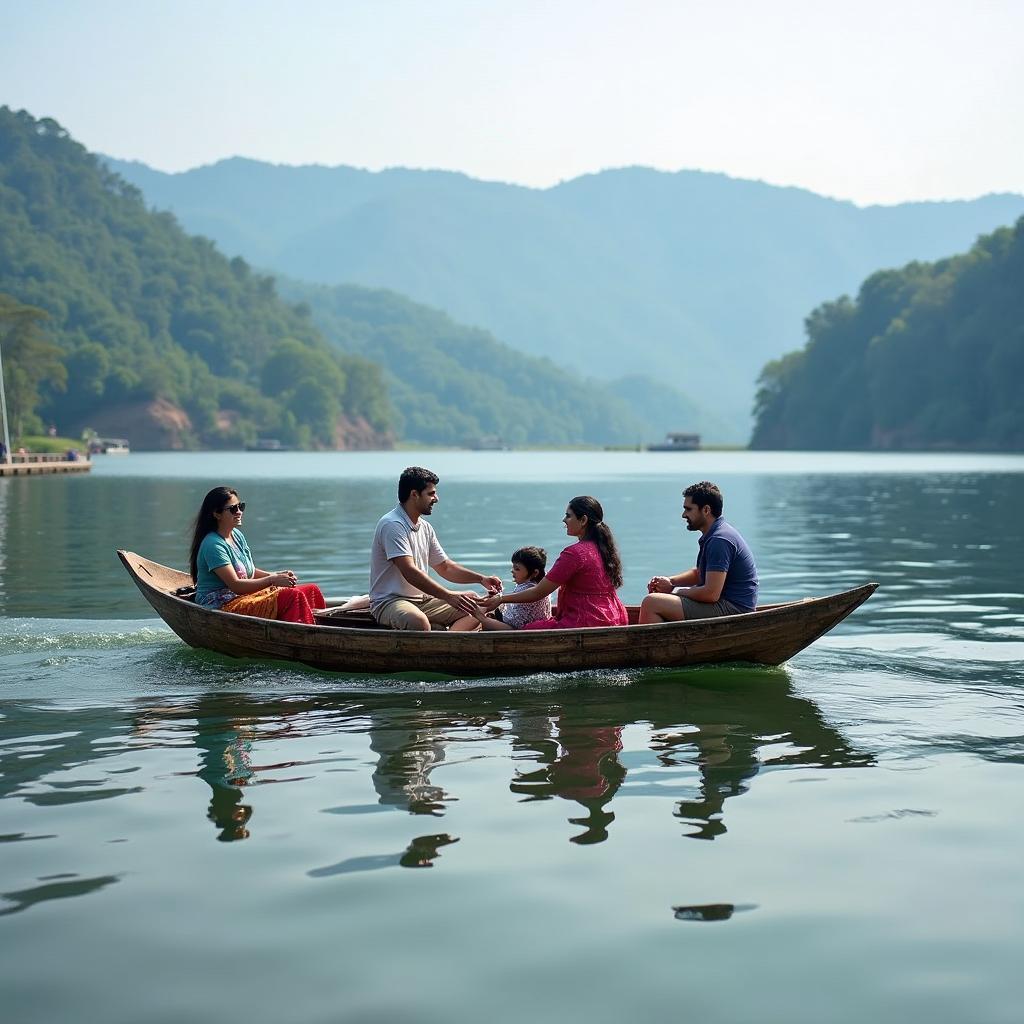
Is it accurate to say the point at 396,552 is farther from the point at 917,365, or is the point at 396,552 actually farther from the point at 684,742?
the point at 917,365

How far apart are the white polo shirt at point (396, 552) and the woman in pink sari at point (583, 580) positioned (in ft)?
2.48

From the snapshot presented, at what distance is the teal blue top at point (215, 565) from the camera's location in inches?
500

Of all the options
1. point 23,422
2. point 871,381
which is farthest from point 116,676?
point 871,381

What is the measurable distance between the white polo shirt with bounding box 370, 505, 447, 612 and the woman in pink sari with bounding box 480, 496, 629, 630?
29.7 inches

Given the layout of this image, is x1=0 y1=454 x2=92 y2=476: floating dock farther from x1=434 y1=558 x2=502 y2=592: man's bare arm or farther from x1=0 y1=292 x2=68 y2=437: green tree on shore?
x1=434 y1=558 x2=502 y2=592: man's bare arm

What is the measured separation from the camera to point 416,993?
543cm

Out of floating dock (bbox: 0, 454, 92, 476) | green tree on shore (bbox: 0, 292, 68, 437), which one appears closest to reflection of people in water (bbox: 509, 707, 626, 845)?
floating dock (bbox: 0, 454, 92, 476)

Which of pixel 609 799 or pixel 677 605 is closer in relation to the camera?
pixel 609 799

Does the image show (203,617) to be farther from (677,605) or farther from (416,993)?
(416,993)

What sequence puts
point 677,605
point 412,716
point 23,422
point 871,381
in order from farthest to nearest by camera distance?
point 871,381 → point 23,422 → point 677,605 → point 412,716

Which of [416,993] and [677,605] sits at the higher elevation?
[677,605]

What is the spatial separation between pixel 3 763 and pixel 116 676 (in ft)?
11.6

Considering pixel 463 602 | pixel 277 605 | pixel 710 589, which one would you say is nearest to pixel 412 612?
pixel 463 602

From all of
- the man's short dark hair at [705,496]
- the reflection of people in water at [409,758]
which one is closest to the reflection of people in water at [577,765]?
the reflection of people in water at [409,758]
